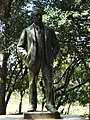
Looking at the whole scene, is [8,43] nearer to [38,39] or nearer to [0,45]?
[0,45]

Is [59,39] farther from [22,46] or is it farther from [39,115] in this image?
[39,115]

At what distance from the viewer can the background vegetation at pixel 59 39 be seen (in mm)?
10852

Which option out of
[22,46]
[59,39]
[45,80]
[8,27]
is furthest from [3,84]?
[45,80]

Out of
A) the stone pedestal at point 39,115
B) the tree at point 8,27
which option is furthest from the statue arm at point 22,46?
the tree at point 8,27

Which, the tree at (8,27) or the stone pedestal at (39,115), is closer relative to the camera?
the stone pedestal at (39,115)

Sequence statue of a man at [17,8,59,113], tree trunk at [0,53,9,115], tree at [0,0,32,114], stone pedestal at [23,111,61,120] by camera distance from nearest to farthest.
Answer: stone pedestal at [23,111,61,120], statue of a man at [17,8,59,113], tree at [0,0,32,114], tree trunk at [0,53,9,115]

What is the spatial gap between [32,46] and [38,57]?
251 millimetres

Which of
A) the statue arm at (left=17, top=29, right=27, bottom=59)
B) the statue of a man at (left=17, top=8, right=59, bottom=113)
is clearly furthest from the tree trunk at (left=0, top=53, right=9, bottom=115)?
the statue of a man at (left=17, top=8, right=59, bottom=113)

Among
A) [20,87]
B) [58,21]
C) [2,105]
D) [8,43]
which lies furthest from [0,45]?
[20,87]

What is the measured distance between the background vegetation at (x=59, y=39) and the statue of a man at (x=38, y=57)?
3893 mm

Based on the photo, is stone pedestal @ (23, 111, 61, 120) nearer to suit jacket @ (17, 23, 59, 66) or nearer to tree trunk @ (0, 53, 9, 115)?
suit jacket @ (17, 23, 59, 66)

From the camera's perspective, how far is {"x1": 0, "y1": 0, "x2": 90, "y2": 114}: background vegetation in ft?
35.6

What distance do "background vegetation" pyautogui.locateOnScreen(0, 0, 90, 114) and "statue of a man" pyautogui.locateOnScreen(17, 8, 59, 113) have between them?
389 cm

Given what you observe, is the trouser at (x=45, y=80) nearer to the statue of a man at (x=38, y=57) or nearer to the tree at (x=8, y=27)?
the statue of a man at (x=38, y=57)
